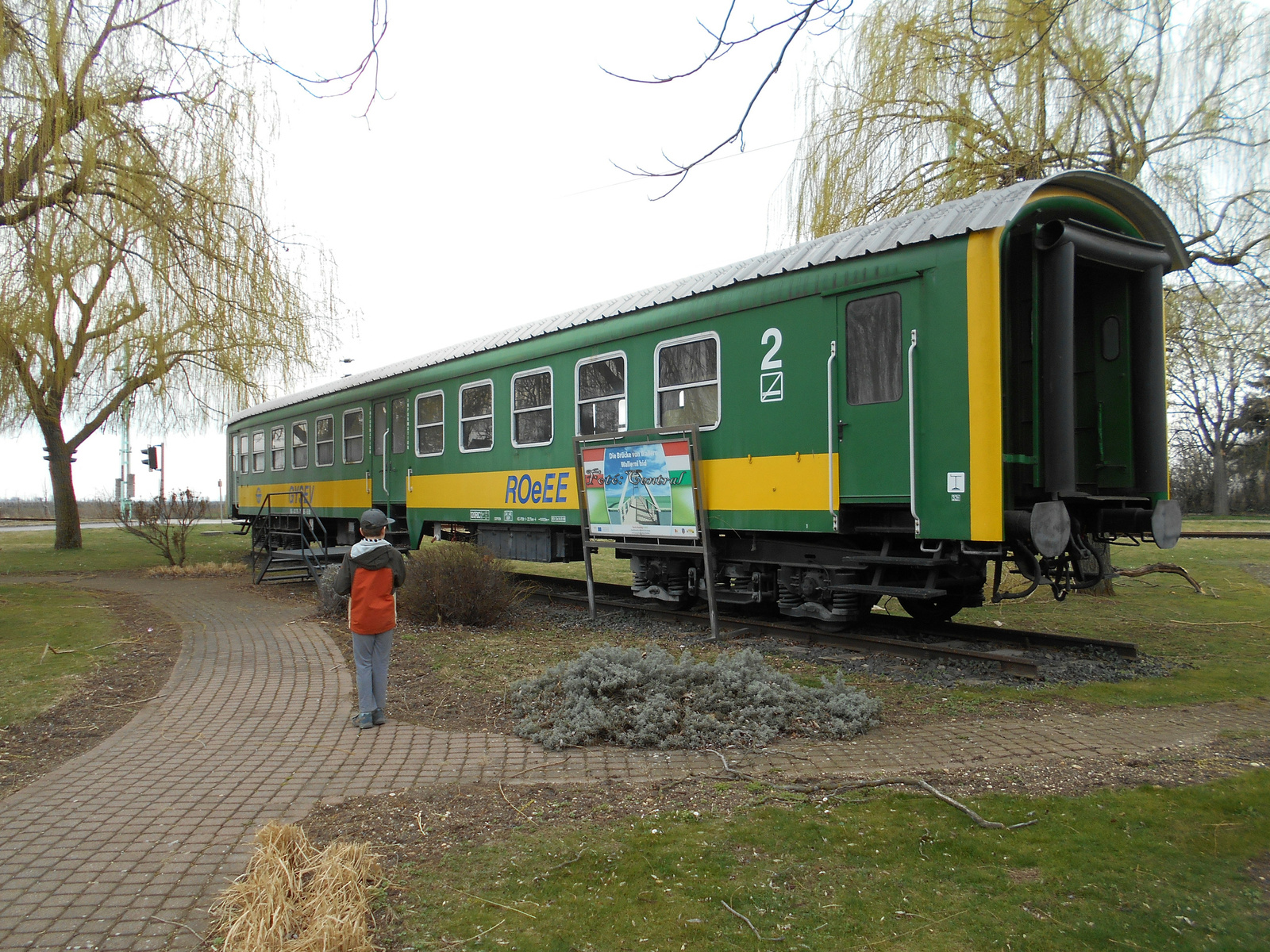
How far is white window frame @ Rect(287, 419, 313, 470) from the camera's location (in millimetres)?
17859

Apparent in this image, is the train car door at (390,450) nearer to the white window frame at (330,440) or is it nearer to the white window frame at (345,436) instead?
the white window frame at (345,436)

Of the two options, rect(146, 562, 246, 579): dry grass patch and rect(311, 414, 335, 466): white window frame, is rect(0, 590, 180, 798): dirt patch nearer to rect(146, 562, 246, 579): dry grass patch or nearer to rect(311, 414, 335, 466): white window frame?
rect(146, 562, 246, 579): dry grass patch

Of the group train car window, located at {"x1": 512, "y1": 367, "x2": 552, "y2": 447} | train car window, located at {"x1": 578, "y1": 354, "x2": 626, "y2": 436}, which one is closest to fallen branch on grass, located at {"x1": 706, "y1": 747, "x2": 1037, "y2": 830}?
train car window, located at {"x1": 578, "y1": 354, "x2": 626, "y2": 436}

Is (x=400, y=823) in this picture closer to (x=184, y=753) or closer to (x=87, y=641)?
(x=184, y=753)

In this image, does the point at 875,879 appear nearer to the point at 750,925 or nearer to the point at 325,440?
the point at 750,925

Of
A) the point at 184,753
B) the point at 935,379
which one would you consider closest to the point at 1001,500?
the point at 935,379

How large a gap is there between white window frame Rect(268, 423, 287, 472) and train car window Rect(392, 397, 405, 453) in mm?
5766

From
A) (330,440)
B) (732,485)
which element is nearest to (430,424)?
(330,440)

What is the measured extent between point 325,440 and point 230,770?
13.0m

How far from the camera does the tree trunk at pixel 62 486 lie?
67.9 feet

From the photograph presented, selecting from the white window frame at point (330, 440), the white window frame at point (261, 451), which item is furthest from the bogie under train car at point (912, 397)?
the white window frame at point (261, 451)

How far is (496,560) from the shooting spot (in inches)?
402

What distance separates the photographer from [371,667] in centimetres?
590

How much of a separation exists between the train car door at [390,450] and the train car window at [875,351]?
882 cm
